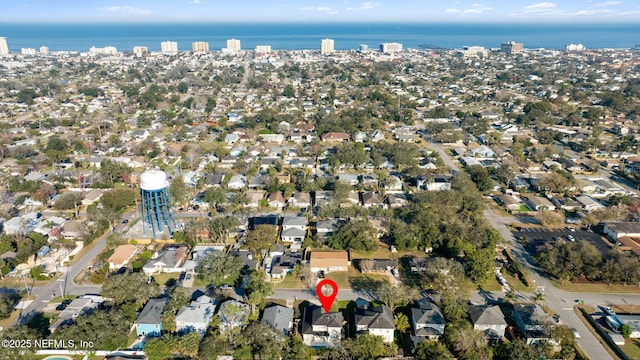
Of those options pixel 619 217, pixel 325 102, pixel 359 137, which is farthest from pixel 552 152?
pixel 325 102

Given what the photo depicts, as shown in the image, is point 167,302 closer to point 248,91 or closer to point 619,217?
point 619,217

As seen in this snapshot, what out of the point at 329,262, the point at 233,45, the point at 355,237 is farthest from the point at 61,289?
the point at 233,45

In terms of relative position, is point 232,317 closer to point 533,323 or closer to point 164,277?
point 164,277

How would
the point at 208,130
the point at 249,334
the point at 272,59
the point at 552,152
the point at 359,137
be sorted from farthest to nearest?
the point at 272,59, the point at 208,130, the point at 359,137, the point at 552,152, the point at 249,334

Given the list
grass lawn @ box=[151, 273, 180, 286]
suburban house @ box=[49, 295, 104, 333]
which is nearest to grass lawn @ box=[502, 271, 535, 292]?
grass lawn @ box=[151, 273, 180, 286]

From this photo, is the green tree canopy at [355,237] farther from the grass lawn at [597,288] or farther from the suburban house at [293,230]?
the grass lawn at [597,288]

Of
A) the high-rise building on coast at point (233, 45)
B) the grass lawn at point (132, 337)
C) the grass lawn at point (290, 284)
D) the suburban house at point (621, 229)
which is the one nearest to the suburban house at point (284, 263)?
the grass lawn at point (290, 284)
